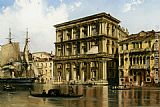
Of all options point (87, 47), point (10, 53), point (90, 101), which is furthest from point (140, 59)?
point (90, 101)

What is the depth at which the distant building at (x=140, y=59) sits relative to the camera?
9475 centimetres

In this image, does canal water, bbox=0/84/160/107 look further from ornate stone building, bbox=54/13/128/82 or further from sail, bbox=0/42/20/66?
sail, bbox=0/42/20/66

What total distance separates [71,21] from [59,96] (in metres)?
82.0

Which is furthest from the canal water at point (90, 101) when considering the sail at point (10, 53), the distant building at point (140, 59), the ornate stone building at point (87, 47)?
the sail at point (10, 53)

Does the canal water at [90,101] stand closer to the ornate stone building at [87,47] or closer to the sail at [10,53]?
the ornate stone building at [87,47]

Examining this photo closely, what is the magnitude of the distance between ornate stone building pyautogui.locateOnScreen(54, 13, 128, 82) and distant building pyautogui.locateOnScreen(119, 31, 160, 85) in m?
10.0

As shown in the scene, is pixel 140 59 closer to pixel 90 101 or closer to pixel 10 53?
pixel 10 53

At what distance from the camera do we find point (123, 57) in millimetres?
104812

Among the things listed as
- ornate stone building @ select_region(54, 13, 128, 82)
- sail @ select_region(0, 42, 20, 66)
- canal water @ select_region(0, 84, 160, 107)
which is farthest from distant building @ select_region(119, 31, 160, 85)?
canal water @ select_region(0, 84, 160, 107)

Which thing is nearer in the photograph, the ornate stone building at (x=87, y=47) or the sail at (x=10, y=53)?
the sail at (x=10, y=53)

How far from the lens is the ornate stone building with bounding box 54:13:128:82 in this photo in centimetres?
11450

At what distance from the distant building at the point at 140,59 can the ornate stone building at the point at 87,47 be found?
395 inches

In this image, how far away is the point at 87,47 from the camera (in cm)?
12044

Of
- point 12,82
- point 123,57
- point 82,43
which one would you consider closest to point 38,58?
point 82,43
